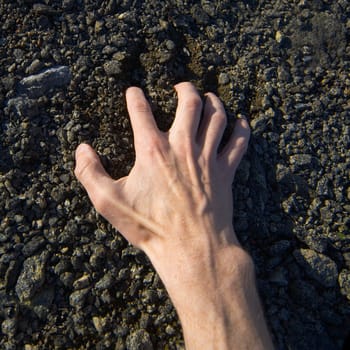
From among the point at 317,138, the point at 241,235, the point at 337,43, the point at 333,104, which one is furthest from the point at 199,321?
the point at 337,43

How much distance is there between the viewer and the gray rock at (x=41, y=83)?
2262 millimetres

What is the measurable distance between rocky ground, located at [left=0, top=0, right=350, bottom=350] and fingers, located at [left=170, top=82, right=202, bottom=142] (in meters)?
0.12

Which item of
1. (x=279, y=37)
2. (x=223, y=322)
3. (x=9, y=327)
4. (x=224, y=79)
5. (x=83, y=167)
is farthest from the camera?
(x=279, y=37)

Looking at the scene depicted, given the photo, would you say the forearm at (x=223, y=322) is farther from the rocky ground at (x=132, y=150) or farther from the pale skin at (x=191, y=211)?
the rocky ground at (x=132, y=150)

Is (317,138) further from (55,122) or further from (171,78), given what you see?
(55,122)

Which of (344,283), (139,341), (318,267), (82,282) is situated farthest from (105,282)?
(344,283)

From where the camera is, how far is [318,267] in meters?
2.20

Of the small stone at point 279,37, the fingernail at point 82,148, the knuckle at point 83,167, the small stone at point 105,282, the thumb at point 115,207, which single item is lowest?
the small stone at point 105,282

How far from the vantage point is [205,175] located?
84.9 inches

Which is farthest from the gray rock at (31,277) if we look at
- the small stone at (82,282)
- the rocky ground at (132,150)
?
the small stone at (82,282)

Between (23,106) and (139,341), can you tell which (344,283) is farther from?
(23,106)

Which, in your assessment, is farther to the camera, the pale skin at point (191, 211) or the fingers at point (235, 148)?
the fingers at point (235, 148)

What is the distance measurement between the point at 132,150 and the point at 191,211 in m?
0.44

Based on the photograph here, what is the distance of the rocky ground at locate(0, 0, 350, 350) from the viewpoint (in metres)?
2.08
